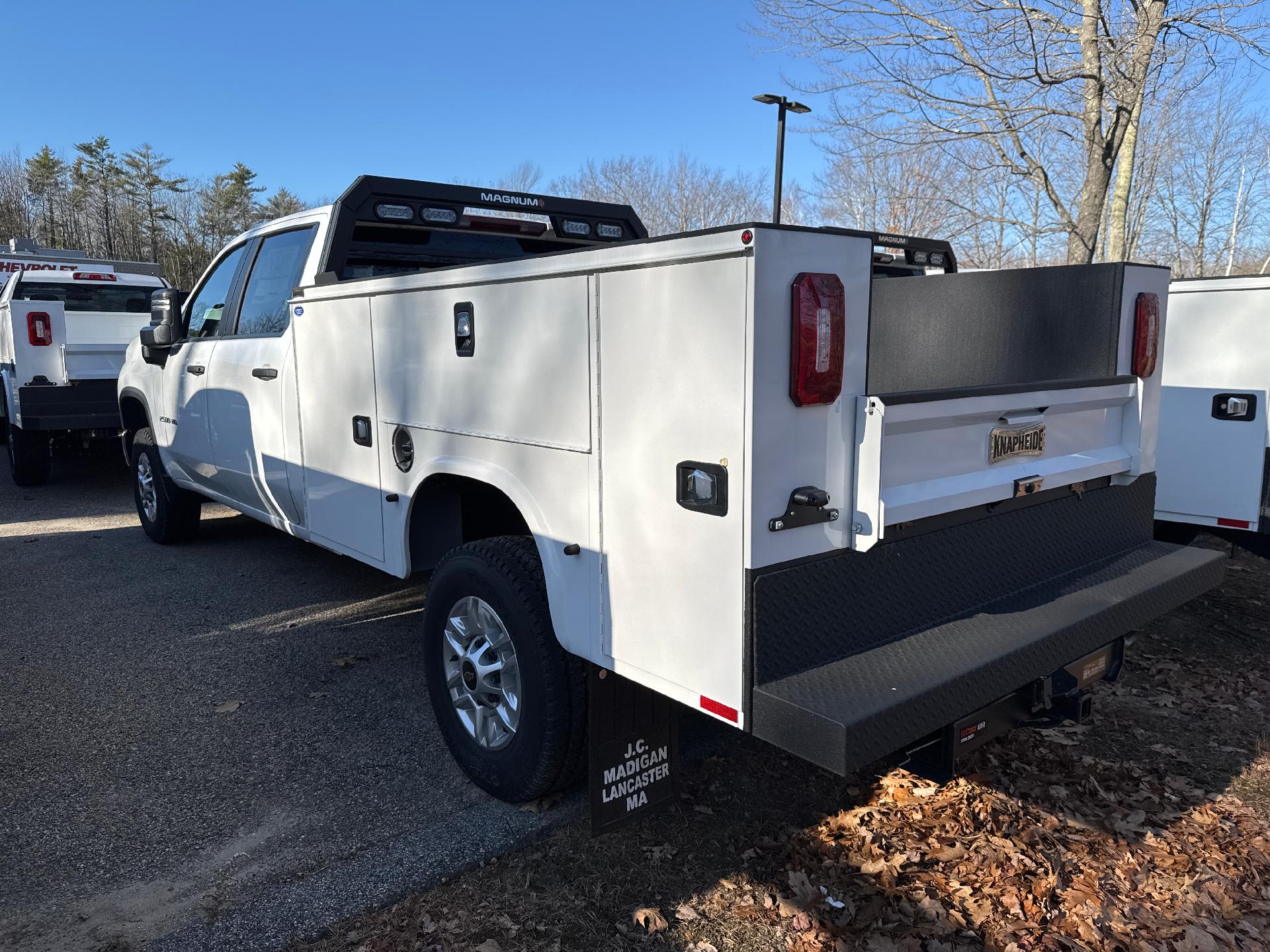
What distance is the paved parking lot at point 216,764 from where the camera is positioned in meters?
2.85

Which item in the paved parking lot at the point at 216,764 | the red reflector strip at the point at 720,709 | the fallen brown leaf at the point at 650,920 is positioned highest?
the red reflector strip at the point at 720,709

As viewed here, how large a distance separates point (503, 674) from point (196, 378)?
11.9ft

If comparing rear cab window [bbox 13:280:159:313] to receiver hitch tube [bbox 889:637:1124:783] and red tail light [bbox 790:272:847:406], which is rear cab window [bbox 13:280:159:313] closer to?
red tail light [bbox 790:272:847:406]

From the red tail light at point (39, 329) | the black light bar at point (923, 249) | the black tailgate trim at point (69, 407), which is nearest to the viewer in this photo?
the black light bar at point (923, 249)

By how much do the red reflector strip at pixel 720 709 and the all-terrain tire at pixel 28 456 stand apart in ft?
31.0

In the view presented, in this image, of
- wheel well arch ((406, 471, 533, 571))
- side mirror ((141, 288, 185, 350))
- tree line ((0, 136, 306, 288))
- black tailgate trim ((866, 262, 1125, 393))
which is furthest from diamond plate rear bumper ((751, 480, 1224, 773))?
tree line ((0, 136, 306, 288))

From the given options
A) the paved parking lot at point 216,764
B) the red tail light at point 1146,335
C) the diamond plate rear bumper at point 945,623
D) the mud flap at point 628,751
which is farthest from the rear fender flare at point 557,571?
the red tail light at point 1146,335

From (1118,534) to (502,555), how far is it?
2.30 meters

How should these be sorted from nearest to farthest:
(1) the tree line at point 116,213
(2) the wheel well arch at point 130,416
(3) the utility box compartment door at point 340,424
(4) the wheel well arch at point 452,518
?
(4) the wheel well arch at point 452,518 → (3) the utility box compartment door at point 340,424 → (2) the wheel well arch at point 130,416 → (1) the tree line at point 116,213

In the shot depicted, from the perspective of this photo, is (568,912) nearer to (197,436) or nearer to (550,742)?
(550,742)

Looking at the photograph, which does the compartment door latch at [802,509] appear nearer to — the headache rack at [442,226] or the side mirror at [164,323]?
the headache rack at [442,226]

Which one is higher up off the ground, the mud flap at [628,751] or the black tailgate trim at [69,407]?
the black tailgate trim at [69,407]

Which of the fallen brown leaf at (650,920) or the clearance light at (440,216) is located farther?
the clearance light at (440,216)

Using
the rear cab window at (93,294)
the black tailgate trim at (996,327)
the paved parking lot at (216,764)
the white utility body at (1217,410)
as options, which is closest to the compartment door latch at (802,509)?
the black tailgate trim at (996,327)
